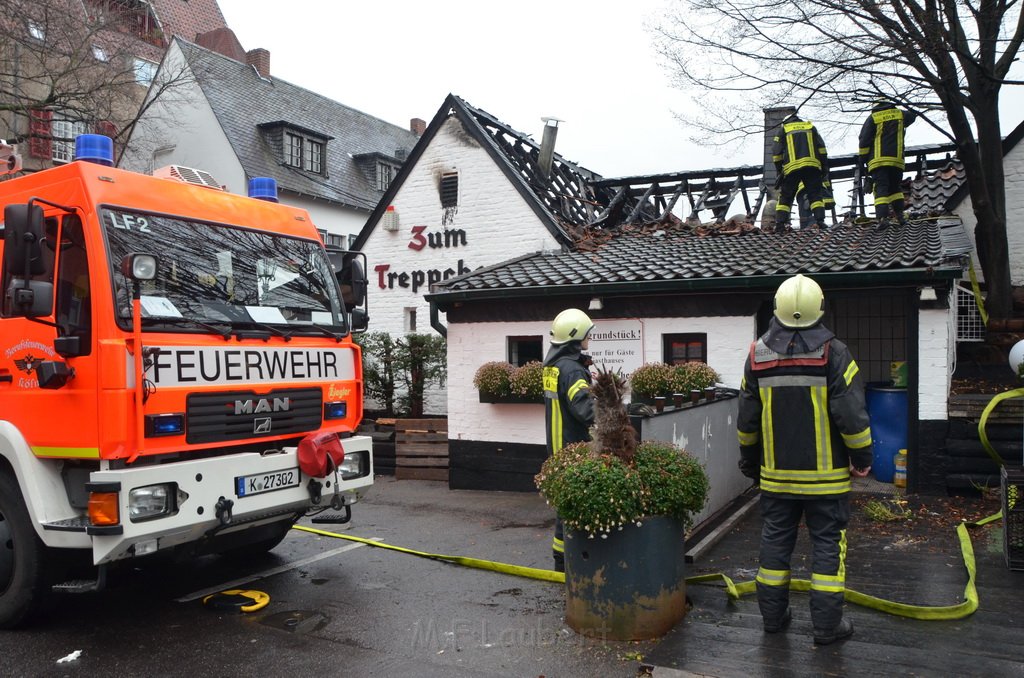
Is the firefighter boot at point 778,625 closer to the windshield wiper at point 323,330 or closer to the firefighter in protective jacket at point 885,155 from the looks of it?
the windshield wiper at point 323,330

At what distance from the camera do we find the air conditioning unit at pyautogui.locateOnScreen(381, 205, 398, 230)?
1450 cm

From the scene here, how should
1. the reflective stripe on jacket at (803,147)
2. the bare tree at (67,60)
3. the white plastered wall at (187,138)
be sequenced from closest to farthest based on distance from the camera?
the reflective stripe on jacket at (803,147) < the bare tree at (67,60) < the white plastered wall at (187,138)

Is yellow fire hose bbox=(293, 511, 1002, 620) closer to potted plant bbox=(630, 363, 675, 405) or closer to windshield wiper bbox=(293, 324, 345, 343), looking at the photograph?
windshield wiper bbox=(293, 324, 345, 343)

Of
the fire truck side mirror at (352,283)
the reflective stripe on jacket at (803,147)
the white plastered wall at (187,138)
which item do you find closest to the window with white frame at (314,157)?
the white plastered wall at (187,138)

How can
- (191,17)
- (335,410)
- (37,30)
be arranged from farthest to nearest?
1. (191,17)
2. (37,30)
3. (335,410)

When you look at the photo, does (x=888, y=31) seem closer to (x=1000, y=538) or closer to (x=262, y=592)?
(x=1000, y=538)

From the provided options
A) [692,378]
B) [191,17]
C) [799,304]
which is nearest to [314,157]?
[191,17]

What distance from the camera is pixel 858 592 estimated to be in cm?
517

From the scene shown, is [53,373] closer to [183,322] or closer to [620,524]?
[183,322]

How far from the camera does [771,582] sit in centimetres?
457

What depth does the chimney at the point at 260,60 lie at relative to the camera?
26641mm

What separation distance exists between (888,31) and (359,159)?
20.4 metres

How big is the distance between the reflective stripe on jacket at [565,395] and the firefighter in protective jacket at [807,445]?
54.4 inches

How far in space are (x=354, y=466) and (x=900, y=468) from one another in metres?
5.93
